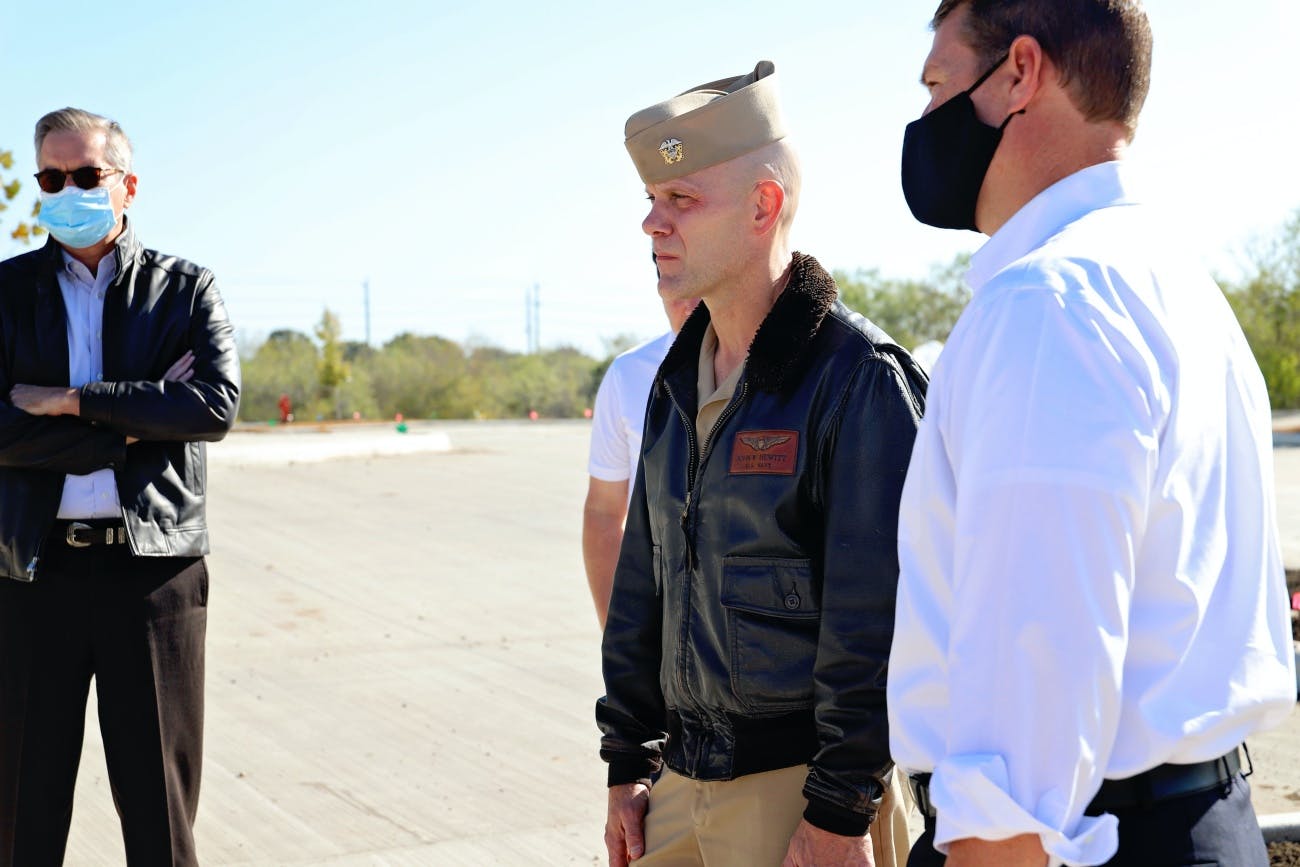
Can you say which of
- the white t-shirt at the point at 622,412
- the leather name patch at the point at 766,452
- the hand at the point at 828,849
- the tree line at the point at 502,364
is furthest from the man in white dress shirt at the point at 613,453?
the tree line at the point at 502,364


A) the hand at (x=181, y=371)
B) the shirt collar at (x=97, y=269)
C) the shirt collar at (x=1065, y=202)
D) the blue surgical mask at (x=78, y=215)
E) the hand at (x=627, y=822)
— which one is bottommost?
the hand at (x=627, y=822)

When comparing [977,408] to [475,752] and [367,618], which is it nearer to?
[475,752]

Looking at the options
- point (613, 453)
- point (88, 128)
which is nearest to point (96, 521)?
point (88, 128)

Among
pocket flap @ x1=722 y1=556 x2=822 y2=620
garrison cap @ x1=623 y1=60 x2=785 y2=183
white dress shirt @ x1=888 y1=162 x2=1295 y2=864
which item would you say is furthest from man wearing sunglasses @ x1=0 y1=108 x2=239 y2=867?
white dress shirt @ x1=888 y1=162 x2=1295 y2=864

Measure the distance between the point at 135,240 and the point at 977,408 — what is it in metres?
3.49

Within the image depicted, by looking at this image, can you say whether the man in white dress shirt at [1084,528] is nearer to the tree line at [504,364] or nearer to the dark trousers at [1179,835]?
the dark trousers at [1179,835]

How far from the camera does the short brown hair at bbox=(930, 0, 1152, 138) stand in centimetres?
180

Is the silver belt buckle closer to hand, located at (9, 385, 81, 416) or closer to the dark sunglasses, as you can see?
hand, located at (9, 385, 81, 416)

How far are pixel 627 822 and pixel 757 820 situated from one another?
15.6 inches

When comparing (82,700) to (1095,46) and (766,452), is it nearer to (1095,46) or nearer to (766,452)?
(766,452)

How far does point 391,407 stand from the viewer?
51.8 metres

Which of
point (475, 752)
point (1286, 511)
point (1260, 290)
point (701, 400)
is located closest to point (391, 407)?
point (1260, 290)

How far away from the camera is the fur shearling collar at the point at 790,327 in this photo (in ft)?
8.93

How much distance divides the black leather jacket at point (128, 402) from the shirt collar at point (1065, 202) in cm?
296
